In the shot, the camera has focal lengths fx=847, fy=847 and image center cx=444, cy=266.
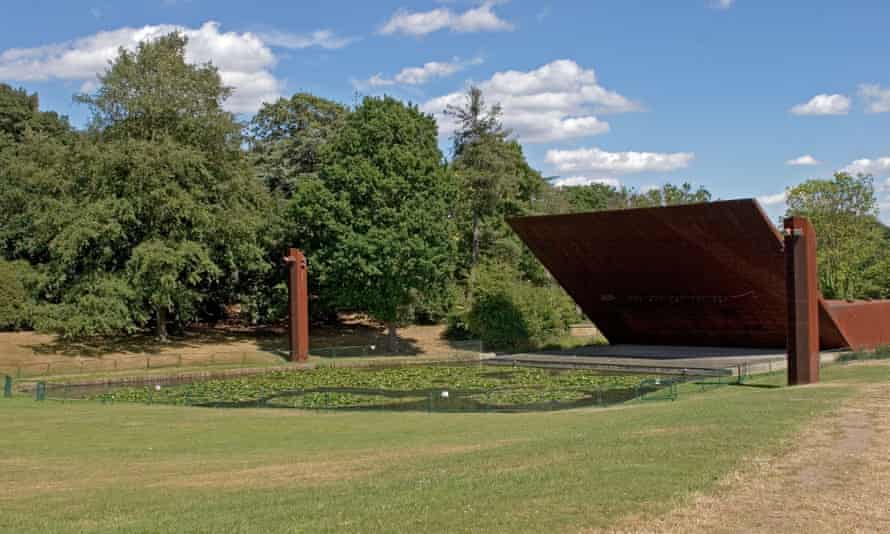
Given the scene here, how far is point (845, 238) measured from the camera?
51.1 meters

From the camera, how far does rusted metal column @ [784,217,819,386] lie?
867 inches

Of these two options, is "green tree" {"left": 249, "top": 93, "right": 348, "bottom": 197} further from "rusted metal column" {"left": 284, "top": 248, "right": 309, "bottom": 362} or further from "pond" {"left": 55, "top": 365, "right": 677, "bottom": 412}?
"pond" {"left": 55, "top": 365, "right": 677, "bottom": 412}

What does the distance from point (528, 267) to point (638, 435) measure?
1511 inches

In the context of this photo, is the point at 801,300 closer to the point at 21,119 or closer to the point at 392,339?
the point at 392,339

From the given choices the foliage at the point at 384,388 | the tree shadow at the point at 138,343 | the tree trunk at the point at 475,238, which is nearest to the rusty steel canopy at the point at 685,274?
the foliage at the point at 384,388

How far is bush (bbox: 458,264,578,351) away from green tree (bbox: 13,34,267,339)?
35.3ft

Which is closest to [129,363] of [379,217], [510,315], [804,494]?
[379,217]

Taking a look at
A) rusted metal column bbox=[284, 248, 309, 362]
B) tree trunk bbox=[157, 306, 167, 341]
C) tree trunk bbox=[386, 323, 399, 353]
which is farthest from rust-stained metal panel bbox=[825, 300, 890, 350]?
tree trunk bbox=[157, 306, 167, 341]

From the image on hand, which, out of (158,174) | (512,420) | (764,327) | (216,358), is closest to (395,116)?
(158,174)

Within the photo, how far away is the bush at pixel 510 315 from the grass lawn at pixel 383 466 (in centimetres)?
2233

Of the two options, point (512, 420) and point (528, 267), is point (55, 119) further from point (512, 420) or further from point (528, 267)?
point (512, 420)

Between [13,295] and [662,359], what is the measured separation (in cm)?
2856

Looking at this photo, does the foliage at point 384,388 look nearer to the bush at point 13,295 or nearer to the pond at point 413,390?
the pond at point 413,390

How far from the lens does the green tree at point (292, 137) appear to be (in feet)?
159
